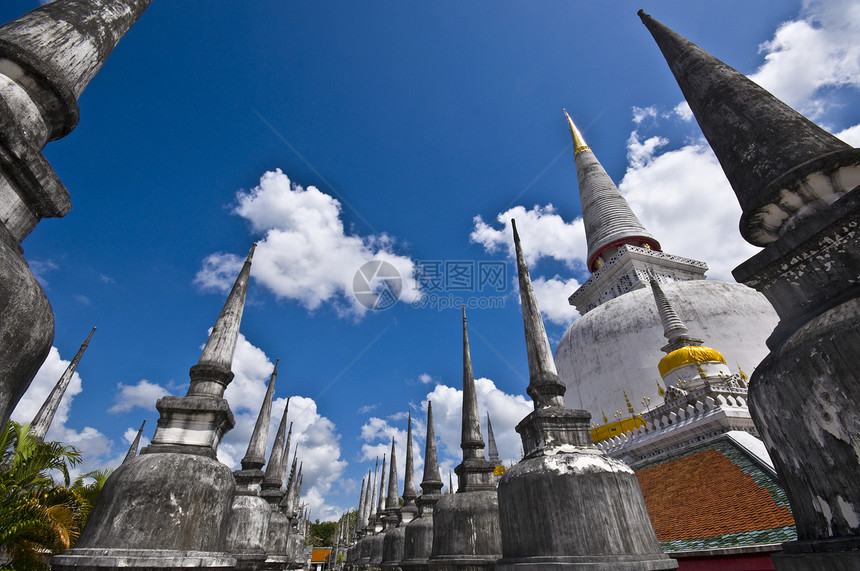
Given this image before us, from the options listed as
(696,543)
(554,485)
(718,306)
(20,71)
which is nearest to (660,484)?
(696,543)

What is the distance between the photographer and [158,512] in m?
3.64

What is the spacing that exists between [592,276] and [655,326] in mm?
9525

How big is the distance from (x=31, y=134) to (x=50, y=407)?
15.1 meters

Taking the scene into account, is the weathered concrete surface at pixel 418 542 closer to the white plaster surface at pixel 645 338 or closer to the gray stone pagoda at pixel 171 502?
the gray stone pagoda at pixel 171 502

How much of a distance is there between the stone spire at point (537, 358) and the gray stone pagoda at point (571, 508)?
1.02 ft

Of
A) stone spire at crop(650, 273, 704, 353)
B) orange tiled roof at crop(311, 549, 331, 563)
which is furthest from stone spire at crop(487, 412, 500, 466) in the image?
orange tiled roof at crop(311, 549, 331, 563)

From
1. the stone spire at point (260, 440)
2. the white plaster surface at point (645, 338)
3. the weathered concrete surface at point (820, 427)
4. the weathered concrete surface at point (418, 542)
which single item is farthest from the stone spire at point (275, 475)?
the white plaster surface at point (645, 338)

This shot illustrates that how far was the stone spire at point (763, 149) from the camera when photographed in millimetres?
2525

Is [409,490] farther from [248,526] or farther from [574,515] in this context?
[574,515]

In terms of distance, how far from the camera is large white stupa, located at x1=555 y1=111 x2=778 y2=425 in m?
19.3

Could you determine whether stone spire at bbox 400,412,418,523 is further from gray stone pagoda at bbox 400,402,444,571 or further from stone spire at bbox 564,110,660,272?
stone spire at bbox 564,110,660,272

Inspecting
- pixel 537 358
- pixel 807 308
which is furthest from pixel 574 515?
pixel 807 308

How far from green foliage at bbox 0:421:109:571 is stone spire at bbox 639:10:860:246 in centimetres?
1113

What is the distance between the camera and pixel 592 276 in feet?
100
